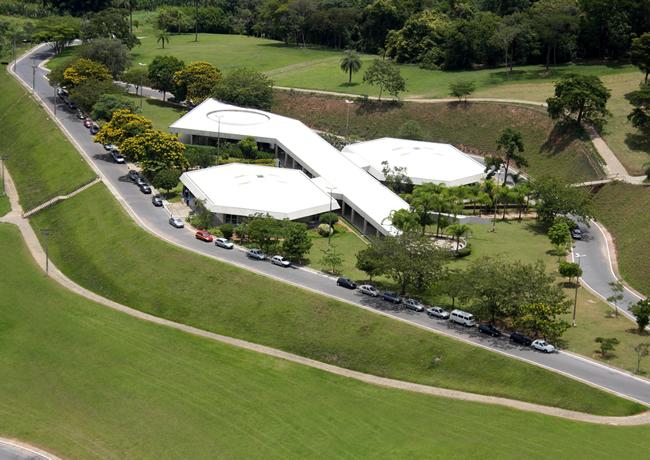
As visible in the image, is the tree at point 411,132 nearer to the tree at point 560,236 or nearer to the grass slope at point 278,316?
the tree at point 560,236

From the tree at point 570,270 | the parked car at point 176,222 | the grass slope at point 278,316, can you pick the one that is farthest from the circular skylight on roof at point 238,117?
the tree at point 570,270

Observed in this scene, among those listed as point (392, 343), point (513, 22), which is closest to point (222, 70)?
point (513, 22)

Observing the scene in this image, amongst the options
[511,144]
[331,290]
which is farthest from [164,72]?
[331,290]

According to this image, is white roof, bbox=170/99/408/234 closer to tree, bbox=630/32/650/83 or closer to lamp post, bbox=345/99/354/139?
lamp post, bbox=345/99/354/139

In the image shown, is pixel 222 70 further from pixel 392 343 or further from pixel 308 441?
pixel 308 441

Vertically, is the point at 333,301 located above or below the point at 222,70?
below
